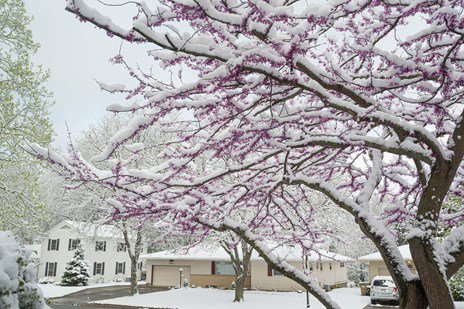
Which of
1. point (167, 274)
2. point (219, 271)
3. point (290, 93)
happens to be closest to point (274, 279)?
point (219, 271)

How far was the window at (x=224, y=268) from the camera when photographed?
106 feet

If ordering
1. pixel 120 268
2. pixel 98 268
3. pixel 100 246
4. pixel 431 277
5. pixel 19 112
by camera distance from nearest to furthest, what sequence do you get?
pixel 431 277, pixel 19 112, pixel 100 246, pixel 98 268, pixel 120 268

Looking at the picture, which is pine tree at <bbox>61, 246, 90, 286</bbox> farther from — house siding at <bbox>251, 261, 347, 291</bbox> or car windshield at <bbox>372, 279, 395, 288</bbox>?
car windshield at <bbox>372, 279, 395, 288</bbox>

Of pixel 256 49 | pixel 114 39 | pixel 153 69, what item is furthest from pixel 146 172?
pixel 256 49

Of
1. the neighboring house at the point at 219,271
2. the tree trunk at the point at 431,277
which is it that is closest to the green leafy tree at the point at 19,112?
the tree trunk at the point at 431,277

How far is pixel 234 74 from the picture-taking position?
2984 mm

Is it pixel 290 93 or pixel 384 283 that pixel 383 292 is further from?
pixel 290 93

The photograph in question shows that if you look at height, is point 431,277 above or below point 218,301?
above

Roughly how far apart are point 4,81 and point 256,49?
1244 centimetres

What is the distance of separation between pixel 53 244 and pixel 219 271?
18.2 meters

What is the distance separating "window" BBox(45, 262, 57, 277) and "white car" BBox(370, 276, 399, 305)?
3043cm

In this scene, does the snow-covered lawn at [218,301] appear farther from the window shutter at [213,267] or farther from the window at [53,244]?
the window at [53,244]

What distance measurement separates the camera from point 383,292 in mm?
22391

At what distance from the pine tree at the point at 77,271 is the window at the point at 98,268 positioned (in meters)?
4.08
